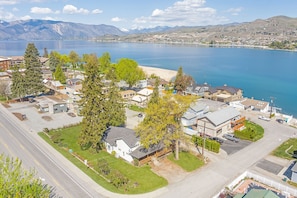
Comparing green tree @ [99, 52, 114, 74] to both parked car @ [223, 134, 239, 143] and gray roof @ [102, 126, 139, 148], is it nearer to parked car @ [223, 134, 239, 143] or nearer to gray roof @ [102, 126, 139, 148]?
gray roof @ [102, 126, 139, 148]

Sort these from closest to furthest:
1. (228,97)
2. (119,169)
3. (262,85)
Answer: (119,169) → (228,97) → (262,85)

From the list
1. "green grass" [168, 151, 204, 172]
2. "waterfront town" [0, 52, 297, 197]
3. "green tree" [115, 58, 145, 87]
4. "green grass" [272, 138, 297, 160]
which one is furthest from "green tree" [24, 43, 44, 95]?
"green grass" [272, 138, 297, 160]

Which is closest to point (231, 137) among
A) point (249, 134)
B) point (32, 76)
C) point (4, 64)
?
point (249, 134)

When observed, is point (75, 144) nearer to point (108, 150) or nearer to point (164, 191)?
point (108, 150)

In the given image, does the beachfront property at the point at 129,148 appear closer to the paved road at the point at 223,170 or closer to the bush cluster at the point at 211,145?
the paved road at the point at 223,170

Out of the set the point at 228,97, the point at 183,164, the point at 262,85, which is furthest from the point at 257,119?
the point at 262,85
